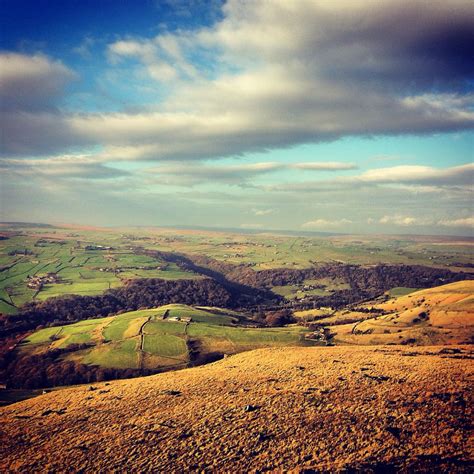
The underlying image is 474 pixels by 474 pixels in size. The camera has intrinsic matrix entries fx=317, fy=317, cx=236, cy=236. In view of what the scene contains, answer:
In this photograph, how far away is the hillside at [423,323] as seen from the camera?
269 ft

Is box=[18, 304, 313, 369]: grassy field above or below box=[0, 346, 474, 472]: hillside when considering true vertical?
below

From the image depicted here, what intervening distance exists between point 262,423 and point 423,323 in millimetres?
89444

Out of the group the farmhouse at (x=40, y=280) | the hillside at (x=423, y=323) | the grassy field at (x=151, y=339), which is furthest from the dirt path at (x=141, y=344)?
the farmhouse at (x=40, y=280)

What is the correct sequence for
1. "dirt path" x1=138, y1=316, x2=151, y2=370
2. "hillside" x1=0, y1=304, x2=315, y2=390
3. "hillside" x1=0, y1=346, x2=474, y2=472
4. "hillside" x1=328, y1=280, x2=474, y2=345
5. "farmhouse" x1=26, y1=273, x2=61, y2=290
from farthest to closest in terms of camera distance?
"farmhouse" x1=26, y1=273, x2=61, y2=290, "hillside" x1=328, y1=280, x2=474, y2=345, "dirt path" x1=138, y1=316, x2=151, y2=370, "hillside" x1=0, y1=304, x2=315, y2=390, "hillside" x1=0, y1=346, x2=474, y2=472

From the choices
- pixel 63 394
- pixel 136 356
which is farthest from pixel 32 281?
pixel 63 394

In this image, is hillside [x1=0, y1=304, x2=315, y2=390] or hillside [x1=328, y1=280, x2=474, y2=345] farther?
hillside [x1=328, y1=280, x2=474, y2=345]

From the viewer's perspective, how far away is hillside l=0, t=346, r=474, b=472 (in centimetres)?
2231

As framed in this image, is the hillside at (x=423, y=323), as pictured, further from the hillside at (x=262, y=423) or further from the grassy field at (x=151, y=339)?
the hillside at (x=262, y=423)

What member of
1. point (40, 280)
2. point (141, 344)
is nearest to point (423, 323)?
point (141, 344)

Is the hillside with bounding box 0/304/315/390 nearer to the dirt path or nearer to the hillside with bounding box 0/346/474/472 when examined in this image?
the dirt path

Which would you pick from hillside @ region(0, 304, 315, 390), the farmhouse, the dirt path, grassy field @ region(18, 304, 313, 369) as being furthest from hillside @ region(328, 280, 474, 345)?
the farmhouse

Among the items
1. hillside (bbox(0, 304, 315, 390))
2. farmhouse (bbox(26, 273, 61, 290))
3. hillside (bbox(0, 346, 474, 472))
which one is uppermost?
hillside (bbox(0, 346, 474, 472))

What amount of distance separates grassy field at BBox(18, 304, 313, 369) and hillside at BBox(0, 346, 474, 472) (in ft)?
140

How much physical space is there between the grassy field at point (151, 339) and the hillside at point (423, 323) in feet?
56.8
